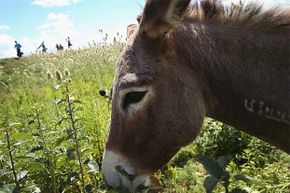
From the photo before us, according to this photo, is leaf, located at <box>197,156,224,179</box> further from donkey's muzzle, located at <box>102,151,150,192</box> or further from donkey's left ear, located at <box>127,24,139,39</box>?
donkey's left ear, located at <box>127,24,139,39</box>

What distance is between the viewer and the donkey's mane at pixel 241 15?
2.41 meters

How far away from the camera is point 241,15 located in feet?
8.29

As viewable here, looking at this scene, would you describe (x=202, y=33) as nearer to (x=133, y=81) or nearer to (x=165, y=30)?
(x=165, y=30)

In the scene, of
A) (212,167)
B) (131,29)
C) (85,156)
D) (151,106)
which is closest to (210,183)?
(212,167)

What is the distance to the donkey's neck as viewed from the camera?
91.2 inches

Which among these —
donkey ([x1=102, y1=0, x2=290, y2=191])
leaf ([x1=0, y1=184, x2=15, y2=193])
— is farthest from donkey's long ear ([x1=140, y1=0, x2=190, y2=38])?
leaf ([x1=0, y1=184, x2=15, y2=193])

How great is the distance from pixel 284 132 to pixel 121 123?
1.05 metres

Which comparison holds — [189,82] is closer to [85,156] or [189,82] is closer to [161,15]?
[161,15]

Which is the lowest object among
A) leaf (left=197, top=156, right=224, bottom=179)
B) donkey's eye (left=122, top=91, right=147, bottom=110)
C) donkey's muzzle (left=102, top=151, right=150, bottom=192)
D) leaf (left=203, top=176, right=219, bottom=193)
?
donkey's muzzle (left=102, top=151, right=150, bottom=192)

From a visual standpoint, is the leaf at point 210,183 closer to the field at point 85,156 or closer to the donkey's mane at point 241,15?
the field at point 85,156

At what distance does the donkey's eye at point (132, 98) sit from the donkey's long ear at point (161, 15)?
0.40 meters

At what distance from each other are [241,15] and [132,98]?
95cm

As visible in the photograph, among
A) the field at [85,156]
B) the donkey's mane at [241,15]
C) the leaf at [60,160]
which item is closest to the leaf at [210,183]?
the field at [85,156]

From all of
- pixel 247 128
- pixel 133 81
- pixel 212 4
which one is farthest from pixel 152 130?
pixel 212 4
